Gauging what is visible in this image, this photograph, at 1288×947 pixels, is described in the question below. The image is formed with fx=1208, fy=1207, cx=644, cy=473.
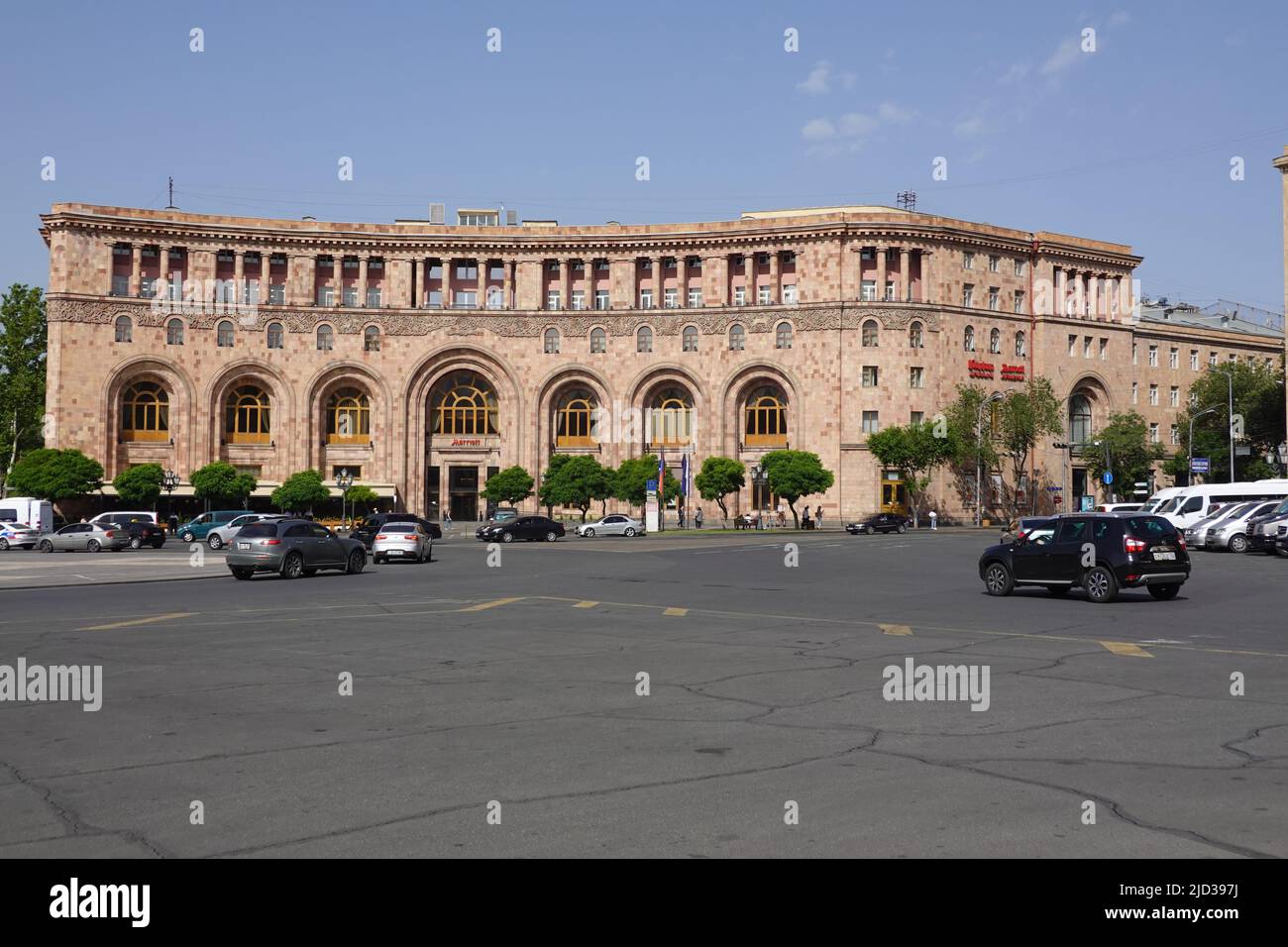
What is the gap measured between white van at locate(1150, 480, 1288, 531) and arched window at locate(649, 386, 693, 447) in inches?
1753

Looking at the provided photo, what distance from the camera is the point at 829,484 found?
81.1m

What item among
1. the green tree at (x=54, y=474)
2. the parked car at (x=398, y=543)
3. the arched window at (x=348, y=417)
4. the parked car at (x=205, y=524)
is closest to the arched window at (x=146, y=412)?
the green tree at (x=54, y=474)

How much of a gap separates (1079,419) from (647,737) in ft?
316

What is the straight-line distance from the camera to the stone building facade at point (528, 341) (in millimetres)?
86250

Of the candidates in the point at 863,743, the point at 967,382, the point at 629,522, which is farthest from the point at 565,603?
the point at 967,382

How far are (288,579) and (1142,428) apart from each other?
77703 mm

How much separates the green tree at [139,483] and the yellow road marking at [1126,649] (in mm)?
74153

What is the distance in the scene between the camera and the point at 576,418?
9350 centimetres

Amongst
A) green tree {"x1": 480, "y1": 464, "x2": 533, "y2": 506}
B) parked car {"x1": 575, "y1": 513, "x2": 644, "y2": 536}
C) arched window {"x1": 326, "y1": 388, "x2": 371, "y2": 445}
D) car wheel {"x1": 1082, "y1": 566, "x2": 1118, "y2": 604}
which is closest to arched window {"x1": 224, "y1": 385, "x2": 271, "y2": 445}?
arched window {"x1": 326, "y1": 388, "x2": 371, "y2": 445}

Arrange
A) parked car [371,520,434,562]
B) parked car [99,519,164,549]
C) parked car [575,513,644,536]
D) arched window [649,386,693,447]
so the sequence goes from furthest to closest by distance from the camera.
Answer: arched window [649,386,693,447]
parked car [575,513,644,536]
parked car [99,519,164,549]
parked car [371,520,434,562]

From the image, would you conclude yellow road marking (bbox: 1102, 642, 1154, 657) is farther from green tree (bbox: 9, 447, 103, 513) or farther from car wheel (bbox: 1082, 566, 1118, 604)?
green tree (bbox: 9, 447, 103, 513)

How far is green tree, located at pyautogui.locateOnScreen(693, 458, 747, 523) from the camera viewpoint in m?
81.8

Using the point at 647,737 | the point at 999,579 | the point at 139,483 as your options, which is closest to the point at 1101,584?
the point at 999,579

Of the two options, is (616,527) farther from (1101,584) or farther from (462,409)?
(1101,584)
